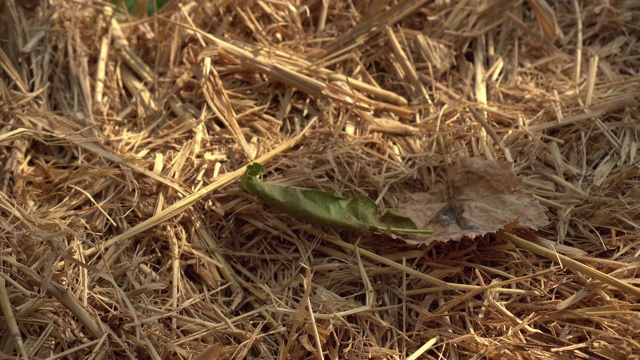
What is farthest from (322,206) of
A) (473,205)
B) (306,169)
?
(473,205)

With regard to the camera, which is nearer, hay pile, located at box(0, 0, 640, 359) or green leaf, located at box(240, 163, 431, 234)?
hay pile, located at box(0, 0, 640, 359)

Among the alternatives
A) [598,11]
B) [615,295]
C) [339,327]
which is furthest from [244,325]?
[598,11]

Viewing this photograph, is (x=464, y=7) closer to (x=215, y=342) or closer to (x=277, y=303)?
(x=277, y=303)

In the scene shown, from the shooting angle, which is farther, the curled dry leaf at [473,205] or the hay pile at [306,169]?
the curled dry leaf at [473,205]

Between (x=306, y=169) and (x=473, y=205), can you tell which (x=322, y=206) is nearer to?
(x=306, y=169)
